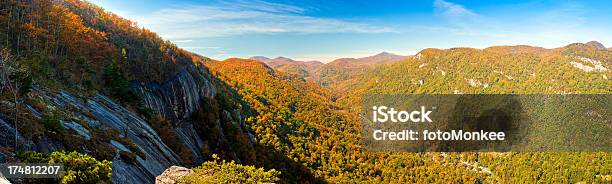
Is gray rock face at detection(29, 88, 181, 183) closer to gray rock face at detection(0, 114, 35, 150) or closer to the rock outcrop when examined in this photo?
the rock outcrop

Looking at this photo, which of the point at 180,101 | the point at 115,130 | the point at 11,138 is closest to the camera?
the point at 11,138

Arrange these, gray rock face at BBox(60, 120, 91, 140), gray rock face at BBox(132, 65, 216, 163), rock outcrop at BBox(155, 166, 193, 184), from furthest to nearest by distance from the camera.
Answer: gray rock face at BBox(132, 65, 216, 163)
gray rock face at BBox(60, 120, 91, 140)
rock outcrop at BBox(155, 166, 193, 184)

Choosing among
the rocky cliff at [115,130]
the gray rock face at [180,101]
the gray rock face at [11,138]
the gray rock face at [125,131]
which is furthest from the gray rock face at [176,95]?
the gray rock face at [11,138]

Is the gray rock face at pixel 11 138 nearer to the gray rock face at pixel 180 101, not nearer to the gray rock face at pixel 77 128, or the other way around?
the gray rock face at pixel 77 128

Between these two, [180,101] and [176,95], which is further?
[180,101]

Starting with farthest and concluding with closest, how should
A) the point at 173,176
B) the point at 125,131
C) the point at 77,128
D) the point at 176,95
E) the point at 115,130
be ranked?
the point at 176,95 < the point at 125,131 < the point at 115,130 < the point at 77,128 < the point at 173,176

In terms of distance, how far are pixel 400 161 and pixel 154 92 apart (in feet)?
536

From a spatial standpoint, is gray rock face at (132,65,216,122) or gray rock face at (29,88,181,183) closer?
gray rock face at (29,88,181,183)

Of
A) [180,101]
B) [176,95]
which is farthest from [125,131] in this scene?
[180,101]

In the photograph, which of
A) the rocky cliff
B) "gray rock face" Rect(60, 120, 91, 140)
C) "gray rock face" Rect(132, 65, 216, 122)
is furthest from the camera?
"gray rock face" Rect(132, 65, 216, 122)

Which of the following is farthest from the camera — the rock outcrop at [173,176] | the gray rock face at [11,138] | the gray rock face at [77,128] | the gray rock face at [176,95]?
the gray rock face at [176,95]

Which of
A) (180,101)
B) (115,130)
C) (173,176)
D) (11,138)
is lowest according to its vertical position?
(173,176)

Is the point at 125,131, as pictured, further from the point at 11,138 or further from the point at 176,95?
the point at 176,95

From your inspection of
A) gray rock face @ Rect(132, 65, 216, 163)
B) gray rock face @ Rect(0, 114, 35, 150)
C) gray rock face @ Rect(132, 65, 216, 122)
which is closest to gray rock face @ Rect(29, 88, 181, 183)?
gray rock face @ Rect(0, 114, 35, 150)
